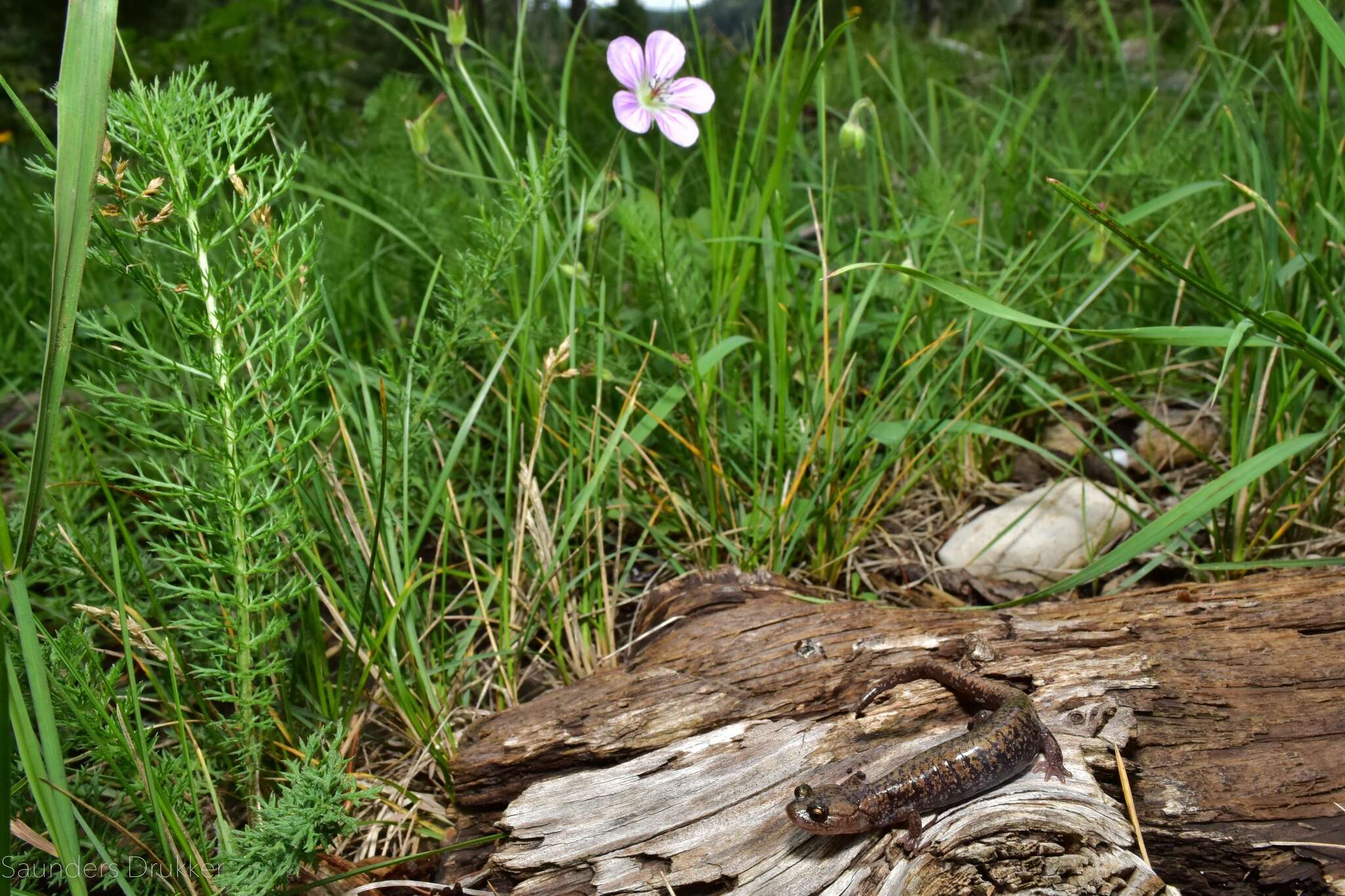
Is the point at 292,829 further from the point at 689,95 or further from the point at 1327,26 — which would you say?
the point at 1327,26

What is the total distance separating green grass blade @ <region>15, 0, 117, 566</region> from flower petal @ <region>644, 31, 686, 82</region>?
1.40 m

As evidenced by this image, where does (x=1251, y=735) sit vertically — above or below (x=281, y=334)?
below

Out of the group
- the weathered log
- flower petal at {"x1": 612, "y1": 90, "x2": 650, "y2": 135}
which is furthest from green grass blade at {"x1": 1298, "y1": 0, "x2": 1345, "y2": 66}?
flower petal at {"x1": 612, "y1": 90, "x2": 650, "y2": 135}

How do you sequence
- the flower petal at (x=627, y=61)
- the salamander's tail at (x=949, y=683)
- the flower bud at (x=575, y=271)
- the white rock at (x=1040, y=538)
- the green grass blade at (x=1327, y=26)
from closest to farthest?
the salamander's tail at (x=949, y=683)
the green grass blade at (x=1327, y=26)
the flower petal at (x=627, y=61)
the flower bud at (x=575, y=271)
the white rock at (x=1040, y=538)

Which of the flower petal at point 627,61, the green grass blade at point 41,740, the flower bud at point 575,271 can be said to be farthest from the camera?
the flower bud at point 575,271

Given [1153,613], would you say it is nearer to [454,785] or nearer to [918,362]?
[918,362]

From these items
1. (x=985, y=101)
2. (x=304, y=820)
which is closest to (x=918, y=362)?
(x=304, y=820)

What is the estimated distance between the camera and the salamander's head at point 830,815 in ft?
5.19

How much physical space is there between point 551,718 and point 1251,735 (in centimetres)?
136

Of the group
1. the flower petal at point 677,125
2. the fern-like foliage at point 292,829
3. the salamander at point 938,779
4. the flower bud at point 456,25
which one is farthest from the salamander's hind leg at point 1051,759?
the flower bud at point 456,25

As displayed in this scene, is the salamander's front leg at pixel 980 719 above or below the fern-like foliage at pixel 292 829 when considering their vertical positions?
below

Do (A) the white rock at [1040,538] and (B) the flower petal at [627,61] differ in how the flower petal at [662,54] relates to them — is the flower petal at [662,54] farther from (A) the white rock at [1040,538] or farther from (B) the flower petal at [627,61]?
(A) the white rock at [1040,538]

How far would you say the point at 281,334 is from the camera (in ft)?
5.79

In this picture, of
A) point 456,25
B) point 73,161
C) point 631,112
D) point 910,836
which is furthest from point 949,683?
point 456,25
